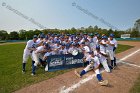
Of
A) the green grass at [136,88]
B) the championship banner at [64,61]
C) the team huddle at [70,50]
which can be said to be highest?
the team huddle at [70,50]

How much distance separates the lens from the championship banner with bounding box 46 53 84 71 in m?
8.97

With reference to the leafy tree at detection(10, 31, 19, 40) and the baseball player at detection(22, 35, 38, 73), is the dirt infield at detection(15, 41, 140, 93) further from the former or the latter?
the leafy tree at detection(10, 31, 19, 40)

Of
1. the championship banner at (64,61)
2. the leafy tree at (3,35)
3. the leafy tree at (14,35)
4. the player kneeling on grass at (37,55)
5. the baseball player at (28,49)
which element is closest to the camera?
the player kneeling on grass at (37,55)

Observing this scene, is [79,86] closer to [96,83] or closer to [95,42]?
[96,83]

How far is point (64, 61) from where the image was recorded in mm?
9336

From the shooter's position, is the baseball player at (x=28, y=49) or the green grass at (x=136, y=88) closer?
the green grass at (x=136, y=88)

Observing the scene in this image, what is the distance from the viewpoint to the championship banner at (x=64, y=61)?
897 cm

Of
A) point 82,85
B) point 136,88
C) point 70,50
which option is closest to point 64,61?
point 70,50

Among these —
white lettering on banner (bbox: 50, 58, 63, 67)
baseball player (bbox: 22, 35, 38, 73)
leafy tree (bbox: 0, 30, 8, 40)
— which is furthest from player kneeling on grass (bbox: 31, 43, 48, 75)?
leafy tree (bbox: 0, 30, 8, 40)

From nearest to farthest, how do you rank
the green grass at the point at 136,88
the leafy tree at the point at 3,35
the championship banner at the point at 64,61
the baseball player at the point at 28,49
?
the green grass at the point at 136,88 → the baseball player at the point at 28,49 → the championship banner at the point at 64,61 → the leafy tree at the point at 3,35

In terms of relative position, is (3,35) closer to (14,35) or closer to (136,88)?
(14,35)

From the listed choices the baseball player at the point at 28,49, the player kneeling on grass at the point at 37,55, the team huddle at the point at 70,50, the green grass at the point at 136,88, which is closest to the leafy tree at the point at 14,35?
the team huddle at the point at 70,50

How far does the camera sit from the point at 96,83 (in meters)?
6.88

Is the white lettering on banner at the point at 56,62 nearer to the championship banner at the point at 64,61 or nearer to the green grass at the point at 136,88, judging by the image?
the championship banner at the point at 64,61
